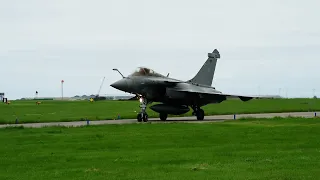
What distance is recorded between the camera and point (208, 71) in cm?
4572

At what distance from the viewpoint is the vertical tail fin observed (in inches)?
1757

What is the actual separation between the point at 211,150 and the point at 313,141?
4698 mm

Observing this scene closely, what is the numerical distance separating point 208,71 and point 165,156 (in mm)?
31044

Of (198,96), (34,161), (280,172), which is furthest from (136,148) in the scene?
(198,96)

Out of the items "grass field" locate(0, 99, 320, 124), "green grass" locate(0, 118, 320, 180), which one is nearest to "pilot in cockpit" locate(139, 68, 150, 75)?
"grass field" locate(0, 99, 320, 124)

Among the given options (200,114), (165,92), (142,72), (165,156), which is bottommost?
(165,156)

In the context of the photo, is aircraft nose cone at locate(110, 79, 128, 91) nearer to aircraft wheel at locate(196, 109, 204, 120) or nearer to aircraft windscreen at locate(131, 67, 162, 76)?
aircraft windscreen at locate(131, 67, 162, 76)

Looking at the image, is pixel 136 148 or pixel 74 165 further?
pixel 136 148

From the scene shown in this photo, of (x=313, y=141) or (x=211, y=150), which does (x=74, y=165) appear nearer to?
(x=211, y=150)

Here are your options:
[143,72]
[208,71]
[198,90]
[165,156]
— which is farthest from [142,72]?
[165,156]

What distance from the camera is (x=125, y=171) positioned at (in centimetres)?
1252

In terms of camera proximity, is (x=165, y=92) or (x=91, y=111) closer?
(x=165, y=92)

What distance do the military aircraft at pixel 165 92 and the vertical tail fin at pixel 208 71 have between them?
777 millimetres

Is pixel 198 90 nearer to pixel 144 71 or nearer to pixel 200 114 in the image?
pixel 200 114
